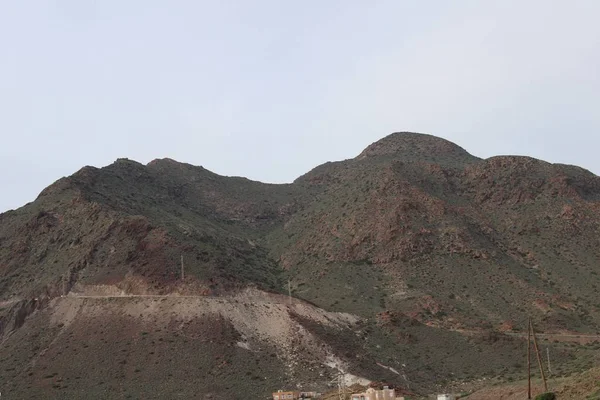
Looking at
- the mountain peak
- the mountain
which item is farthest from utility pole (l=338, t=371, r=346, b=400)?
the mountain peak

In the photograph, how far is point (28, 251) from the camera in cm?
8212

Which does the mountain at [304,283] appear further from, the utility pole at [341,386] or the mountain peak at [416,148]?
the mountain peak at [416,148]

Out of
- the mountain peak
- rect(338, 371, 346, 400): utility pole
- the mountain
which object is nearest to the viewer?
rect(338, 371, 346, 400): utility pole

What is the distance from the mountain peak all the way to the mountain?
8641 millimetres

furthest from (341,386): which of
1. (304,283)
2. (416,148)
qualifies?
(416,148)

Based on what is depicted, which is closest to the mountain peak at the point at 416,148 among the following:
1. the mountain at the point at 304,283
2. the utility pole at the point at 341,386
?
the mountain at the point at 304,283

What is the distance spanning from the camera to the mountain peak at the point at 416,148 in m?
117

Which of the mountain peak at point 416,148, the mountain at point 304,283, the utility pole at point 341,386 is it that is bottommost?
the utility pole at point 341,386

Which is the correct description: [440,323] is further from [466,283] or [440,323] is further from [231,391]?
[231,391]

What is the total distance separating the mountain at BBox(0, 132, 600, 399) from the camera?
60.8 m

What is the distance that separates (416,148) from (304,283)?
1837 inches

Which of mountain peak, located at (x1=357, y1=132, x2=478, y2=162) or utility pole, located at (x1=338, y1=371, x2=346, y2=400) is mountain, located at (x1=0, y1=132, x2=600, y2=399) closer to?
utility pole, located at (x1=338, y1=371, x2=346, y2=400)

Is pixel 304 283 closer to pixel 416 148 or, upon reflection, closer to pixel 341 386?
pixel 341 386

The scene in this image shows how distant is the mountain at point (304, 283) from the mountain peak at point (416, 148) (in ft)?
28.4
